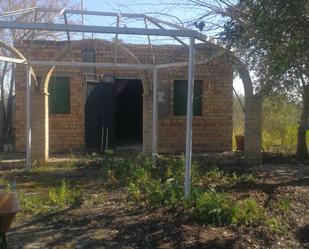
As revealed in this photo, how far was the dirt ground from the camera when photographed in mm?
6191

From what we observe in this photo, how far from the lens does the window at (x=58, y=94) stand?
16.8 metres

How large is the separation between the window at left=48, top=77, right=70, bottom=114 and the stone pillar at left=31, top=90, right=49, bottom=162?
3.26 meters

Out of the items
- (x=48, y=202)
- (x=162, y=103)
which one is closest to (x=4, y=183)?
(x=48, y=202)

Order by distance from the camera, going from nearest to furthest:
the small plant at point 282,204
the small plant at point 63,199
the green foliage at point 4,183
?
the small plant at point 282,204, the small plant at point 63,199, the green foliage at point 4,183

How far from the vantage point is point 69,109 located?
16844 mm

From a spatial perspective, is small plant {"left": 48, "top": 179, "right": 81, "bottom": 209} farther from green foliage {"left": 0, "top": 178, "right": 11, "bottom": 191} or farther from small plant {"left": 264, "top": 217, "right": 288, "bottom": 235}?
small plant {"left": 264, "top": 217, "right": 288, "bottom": 235}

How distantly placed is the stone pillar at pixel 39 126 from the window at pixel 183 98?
17.1ft

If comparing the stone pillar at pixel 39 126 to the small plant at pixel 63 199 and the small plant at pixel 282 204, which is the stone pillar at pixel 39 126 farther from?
the small plant at pixel 282 204

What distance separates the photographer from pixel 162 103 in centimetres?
1719

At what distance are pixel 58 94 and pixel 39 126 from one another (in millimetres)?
3507

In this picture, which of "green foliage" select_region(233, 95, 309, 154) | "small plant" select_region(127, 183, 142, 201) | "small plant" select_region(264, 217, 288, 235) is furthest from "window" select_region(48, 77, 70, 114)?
"small plant" select_region(264, 217, 288, 235)

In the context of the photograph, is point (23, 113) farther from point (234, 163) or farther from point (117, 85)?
point (234, 163)

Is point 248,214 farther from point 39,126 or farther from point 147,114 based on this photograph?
point 147,114

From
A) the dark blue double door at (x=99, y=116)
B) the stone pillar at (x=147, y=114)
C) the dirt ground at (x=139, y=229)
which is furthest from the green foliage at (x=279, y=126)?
the dirt ground at (x=139, y=229)
